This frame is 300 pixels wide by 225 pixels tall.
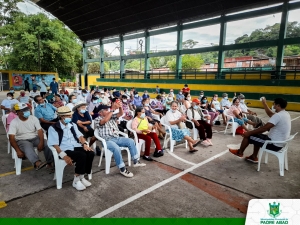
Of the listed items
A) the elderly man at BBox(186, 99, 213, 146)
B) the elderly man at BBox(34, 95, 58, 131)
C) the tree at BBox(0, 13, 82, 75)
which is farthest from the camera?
the tree at BBox(0, 13, 82, 75)

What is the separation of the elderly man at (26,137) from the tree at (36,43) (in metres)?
22.4

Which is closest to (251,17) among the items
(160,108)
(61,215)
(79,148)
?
(160,108)

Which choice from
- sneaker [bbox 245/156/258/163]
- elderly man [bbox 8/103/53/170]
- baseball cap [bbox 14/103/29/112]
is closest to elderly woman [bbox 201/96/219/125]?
sneaker [bbox 245/156/258/163]

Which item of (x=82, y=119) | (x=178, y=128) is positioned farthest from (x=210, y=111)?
(x=82, y=119)

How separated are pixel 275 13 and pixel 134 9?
37.9 ft

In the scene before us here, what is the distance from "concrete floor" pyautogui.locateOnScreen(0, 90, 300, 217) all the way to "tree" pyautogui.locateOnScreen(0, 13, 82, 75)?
2318 centimetres

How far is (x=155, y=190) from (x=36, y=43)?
25.9 metres

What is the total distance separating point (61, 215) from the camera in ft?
8.00

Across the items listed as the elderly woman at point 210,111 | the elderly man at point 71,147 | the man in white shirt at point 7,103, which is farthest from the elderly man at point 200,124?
the man in white shirt at point 7,103

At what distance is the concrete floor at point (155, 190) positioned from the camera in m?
2.55

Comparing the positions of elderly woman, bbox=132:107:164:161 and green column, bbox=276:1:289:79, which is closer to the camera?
elderly woman, bbox=132:107:164:161

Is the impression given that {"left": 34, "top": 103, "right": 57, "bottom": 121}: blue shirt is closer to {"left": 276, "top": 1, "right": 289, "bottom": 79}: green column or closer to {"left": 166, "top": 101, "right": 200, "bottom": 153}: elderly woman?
{"left": 166, "top": 101, "right": 200, "bottom": 153}: elderly woman

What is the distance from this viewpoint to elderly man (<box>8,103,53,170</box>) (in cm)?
351

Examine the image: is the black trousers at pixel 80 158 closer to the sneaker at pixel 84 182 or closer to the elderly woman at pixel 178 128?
the sneaker at pixel 84 182
